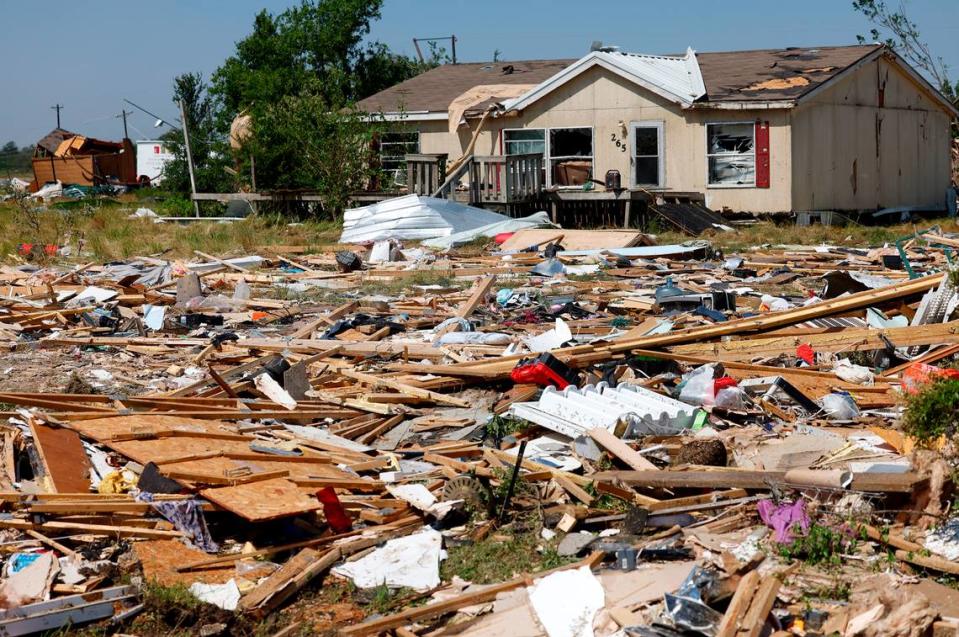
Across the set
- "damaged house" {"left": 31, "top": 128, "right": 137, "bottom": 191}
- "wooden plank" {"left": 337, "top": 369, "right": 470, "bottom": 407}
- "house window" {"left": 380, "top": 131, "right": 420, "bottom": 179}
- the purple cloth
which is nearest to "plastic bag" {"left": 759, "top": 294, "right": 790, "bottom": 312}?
"wooden plank" {"left": 337, "top": 369, "right": 470, "bottom": 407}

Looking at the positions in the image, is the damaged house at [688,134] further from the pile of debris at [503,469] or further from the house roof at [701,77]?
the pile of debris at [503,469]

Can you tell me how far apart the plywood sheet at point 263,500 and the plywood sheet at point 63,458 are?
999 mm

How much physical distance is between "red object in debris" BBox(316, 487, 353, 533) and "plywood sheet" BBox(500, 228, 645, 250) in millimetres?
14165

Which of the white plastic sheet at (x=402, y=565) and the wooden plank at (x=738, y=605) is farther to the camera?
the white plastic sheet at (x=402, y=565)

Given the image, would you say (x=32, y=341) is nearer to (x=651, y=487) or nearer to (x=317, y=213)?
(x=651, y=487)

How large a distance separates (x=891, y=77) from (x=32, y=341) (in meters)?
23.1

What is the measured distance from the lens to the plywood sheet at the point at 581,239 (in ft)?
67.5

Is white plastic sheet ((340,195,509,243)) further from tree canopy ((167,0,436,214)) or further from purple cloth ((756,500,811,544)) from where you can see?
purple cloth ((756,500,811,544))

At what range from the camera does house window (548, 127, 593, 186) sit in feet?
90.1

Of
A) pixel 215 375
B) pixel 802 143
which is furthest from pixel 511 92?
pixel 215 375

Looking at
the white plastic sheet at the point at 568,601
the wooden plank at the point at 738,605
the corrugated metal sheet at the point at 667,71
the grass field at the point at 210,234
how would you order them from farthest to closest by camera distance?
the corrugated metal sheet at the point at 667,71 < the grass field at the point at 210,234 < the white plastic sheet at the point at 568,601 < the wooden plank at the point at 738,605

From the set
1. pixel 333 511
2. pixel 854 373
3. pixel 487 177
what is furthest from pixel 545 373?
pixel 487 177

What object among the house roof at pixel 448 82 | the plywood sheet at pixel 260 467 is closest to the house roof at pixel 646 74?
the house roof at pixel 448 82

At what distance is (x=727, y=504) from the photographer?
636 cm
